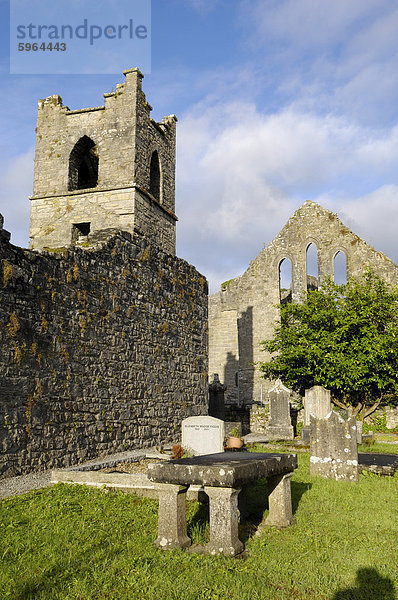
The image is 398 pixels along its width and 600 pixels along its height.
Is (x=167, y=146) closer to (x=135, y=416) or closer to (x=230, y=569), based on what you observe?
(x=135, y=416)

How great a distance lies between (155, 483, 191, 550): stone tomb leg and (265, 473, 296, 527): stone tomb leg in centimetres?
125

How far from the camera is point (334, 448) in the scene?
8828mm

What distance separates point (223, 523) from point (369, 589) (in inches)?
53.0

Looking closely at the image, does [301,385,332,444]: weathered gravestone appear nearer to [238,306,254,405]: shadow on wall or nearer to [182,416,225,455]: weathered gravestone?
[182,416,225,455]: weathered gravestone

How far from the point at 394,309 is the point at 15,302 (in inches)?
617

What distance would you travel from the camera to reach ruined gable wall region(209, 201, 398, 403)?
2736 cm

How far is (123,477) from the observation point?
700cm

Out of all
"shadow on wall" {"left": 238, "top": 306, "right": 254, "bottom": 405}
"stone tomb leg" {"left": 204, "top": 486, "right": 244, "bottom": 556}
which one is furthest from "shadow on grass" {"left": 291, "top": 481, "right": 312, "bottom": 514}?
"shadow on wall" {"left": 238, "top": 306, "right": 254, "bottom": 405}

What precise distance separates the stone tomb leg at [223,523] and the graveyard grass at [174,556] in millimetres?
121

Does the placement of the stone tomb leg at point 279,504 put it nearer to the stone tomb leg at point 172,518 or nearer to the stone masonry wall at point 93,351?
the stone tomb leg at point 172,518

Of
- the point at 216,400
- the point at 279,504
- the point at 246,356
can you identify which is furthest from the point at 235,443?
the point at 246,356

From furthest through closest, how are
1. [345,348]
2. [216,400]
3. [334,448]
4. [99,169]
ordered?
[216,400], [345,348], [99,169], [334,448]

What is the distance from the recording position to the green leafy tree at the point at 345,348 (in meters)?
17.6

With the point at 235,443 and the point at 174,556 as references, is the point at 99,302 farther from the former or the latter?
the point at 174,556
